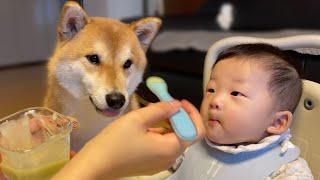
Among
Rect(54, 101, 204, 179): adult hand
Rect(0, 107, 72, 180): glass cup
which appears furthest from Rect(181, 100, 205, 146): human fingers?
Rect(0, 107, 72, 180): glass cup

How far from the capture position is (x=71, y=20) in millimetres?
896

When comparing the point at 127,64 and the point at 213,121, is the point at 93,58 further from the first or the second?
the point at 213,121

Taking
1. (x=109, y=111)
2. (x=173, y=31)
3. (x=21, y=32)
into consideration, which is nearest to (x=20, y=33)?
(x=21, y=32)

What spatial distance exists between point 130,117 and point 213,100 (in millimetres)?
285

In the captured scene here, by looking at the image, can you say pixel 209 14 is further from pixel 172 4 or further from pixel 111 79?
pixel 111 79

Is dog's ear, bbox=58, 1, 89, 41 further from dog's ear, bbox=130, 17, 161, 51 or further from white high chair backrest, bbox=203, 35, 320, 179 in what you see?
white high chair backrest, bbox=203, 35, 320, 179

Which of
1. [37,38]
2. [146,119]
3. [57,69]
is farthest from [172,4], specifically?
[146,119]

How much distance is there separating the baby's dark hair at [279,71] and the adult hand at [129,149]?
27 cm

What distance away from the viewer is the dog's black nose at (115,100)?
0.84m

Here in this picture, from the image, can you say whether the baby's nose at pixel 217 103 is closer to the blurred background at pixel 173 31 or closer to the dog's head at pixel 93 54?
the dog's head at pixel 93 54

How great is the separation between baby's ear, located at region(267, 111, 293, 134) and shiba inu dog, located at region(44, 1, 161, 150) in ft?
0.97

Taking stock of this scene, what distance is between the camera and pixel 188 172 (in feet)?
2.55

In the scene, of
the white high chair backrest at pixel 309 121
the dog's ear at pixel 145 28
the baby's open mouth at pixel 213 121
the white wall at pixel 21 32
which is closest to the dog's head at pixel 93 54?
the dog's ear at pixel 145 28

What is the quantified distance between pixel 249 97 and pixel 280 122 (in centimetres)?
8
